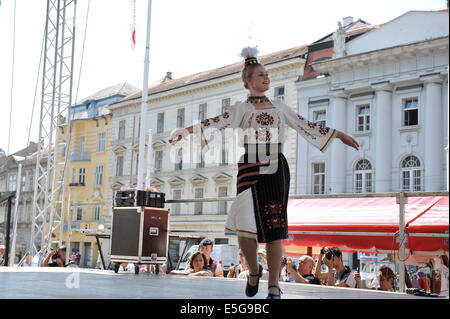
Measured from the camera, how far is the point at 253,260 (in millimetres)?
2986

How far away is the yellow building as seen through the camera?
115 ft

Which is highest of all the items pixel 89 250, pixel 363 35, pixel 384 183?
pixel 363 35

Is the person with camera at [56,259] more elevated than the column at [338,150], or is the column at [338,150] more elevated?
the column at [338,150]

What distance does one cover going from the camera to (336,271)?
19.6 feet

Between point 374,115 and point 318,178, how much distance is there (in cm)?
371

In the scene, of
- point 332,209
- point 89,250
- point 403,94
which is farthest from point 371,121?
point 89,250

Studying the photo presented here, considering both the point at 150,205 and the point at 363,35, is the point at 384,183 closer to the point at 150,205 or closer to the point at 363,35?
the point at 363,35

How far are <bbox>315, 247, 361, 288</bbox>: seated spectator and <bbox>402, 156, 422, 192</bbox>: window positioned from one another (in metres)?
13.4

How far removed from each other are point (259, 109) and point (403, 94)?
1720cm

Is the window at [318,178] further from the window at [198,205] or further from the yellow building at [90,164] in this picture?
the yellow building at [90,164]

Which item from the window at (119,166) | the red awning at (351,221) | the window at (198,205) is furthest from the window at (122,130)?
the red awning at (351,221)

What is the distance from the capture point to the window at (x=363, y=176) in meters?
20.5
